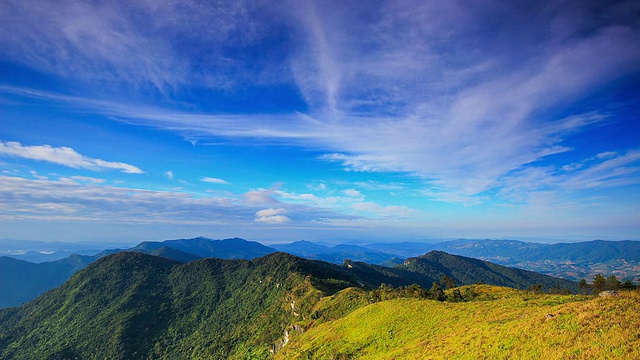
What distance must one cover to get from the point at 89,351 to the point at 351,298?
180175mm

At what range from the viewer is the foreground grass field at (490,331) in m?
25.4

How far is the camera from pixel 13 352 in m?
184

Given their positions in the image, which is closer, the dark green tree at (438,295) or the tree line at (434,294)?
the tree line at (434,294)

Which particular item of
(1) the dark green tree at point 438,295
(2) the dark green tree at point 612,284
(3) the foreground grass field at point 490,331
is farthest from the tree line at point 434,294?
(2) the dark green tree at point 612,284

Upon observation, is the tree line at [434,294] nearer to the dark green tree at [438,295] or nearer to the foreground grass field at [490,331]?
the dark green tree at [438,295]

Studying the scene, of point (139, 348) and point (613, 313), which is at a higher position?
point (613, 313)

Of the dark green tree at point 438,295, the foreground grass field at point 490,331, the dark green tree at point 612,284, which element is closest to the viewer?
the foreground grass field at point 490,331

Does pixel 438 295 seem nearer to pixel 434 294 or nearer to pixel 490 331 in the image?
pixel 434 294

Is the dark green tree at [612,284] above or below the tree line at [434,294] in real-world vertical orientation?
above

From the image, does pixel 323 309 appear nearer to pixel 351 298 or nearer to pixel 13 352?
pixel 351 298

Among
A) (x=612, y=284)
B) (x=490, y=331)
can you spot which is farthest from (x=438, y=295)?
(x=612, y=284)

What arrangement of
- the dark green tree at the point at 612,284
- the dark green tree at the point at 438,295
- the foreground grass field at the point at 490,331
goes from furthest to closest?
1. the dark green tree at the point at 438,295
2. the dark green tree at the point at 612,284
3. the foreground grass field at the point at 490,331

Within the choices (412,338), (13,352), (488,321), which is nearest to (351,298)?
(412,338)

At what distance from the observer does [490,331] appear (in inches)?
1453
